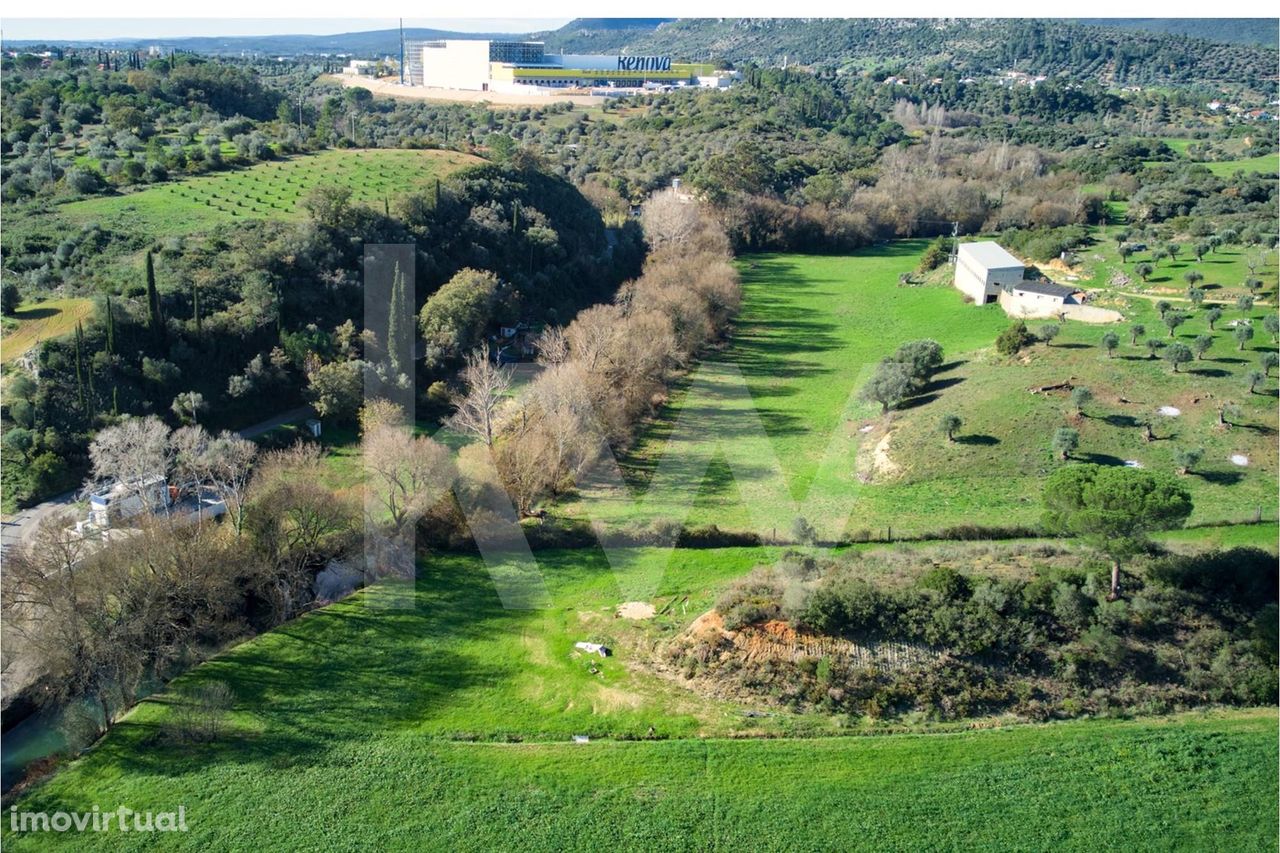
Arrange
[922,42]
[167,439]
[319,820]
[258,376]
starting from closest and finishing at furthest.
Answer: [319,820], [167,439], [258,376], [922,42]

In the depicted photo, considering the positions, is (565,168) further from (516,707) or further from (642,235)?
(516,707)

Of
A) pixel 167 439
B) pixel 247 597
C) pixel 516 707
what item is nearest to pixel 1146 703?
pixel 516 707

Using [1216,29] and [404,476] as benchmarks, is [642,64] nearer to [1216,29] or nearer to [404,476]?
[1216,29]

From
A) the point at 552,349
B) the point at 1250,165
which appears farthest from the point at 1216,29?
the point at 552,349

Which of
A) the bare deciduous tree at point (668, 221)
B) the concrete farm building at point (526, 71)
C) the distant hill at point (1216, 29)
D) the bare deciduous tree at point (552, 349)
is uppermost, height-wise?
the distant hill at point (1216, 29)

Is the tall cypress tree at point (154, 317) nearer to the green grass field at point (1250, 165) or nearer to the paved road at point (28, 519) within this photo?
the paved road at point (28, 519)

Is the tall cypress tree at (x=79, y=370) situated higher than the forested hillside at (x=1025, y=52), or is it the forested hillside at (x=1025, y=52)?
the forested hillside at (x=1025, y=52)

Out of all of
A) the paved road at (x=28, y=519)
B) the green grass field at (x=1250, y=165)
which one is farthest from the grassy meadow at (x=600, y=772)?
the green grass field at (x=1250, y=165)
